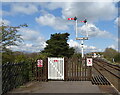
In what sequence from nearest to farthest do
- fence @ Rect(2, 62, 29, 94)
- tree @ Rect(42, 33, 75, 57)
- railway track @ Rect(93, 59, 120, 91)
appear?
fence @ Rect(2, 62, 29, 94), railway track @ Rect(93, 59, 120, 91), tree @ Rect(42, 33, 75, 57)

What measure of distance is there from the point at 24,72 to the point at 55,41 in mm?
18391

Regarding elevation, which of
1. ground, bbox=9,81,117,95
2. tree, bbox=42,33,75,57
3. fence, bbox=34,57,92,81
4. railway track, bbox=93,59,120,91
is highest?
tree, bbox=42,33,75,57

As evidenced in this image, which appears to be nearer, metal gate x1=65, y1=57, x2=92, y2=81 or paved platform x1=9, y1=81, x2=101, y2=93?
paved platform x1=9, y1=81, x2=101, y2=93

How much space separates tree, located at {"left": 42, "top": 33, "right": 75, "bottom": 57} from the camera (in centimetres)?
2653

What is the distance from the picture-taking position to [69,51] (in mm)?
29219

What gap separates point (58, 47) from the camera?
86.8 ft

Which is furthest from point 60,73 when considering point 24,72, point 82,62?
point 24,72

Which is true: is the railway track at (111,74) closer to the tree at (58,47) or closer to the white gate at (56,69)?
the white gate at (56,69)

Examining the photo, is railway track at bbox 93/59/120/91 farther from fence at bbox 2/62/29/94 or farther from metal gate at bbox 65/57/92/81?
fence at bbox 2/62/29/94

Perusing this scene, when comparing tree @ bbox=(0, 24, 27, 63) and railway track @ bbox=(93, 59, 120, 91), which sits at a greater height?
tree @ bbox=(0, 24, 27, 63)

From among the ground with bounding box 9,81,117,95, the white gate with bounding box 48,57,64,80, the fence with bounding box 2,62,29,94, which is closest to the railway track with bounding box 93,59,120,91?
the ground with bounding box 9,81,117,95

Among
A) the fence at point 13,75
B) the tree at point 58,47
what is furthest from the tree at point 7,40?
the tree at point 58,47

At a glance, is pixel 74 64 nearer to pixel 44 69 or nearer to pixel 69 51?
pixel 44 69

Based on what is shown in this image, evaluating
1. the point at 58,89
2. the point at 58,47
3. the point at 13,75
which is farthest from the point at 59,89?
the point at 58,47
